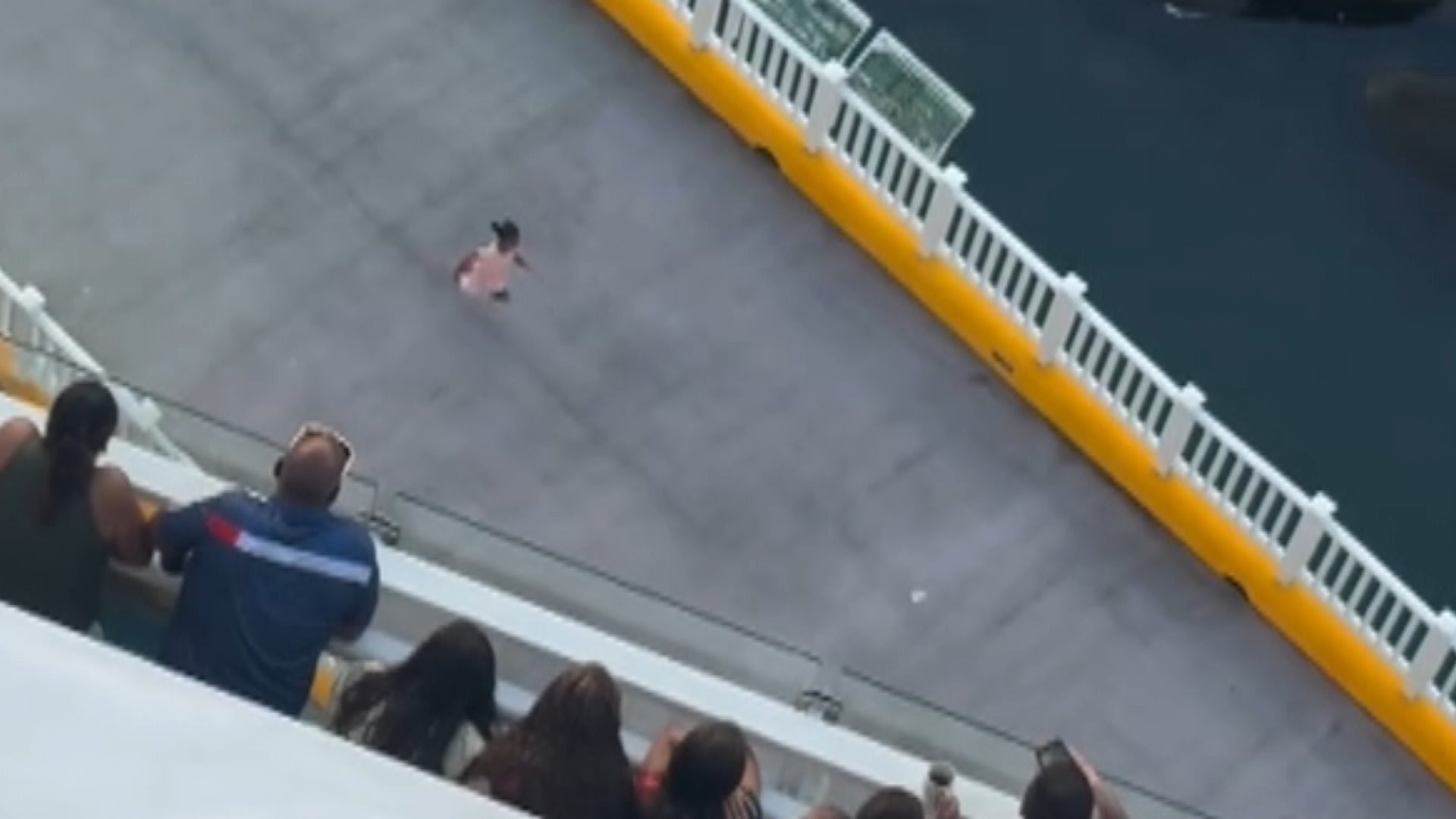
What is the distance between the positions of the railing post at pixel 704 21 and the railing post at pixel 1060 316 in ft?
6.13

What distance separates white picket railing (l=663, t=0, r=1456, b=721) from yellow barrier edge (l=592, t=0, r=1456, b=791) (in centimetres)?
6

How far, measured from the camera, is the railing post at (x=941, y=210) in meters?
11.9

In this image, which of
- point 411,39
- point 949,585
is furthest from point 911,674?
point 411,39

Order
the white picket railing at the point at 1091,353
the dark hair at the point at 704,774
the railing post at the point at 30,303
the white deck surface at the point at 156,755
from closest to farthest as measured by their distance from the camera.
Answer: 1. the white deck surface at the point at 156,755
2. the dark hair at the point at 704,774
3. the railing post at the point at 30,303
4. the white picket railing at the point at 1091,353

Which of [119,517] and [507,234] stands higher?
[507,234]

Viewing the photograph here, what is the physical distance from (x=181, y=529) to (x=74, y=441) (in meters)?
0.39

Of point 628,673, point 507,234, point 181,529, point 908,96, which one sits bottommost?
point 181,529

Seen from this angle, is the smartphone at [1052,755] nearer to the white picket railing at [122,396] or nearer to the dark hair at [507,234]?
the white picket railing at [122,396]

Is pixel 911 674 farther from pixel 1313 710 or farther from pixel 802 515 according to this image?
pixel 1313 710

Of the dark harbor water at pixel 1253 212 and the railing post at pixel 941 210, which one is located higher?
the dark harbor water at pixel 1253 212

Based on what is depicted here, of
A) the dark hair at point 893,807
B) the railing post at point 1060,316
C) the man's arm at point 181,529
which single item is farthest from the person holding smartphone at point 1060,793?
the railing post at point 1060,316

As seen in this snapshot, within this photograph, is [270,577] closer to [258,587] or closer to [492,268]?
[258,587]

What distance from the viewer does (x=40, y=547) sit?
8.30 m

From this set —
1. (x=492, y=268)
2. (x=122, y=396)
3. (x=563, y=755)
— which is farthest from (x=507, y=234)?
(x=563, y=755)
